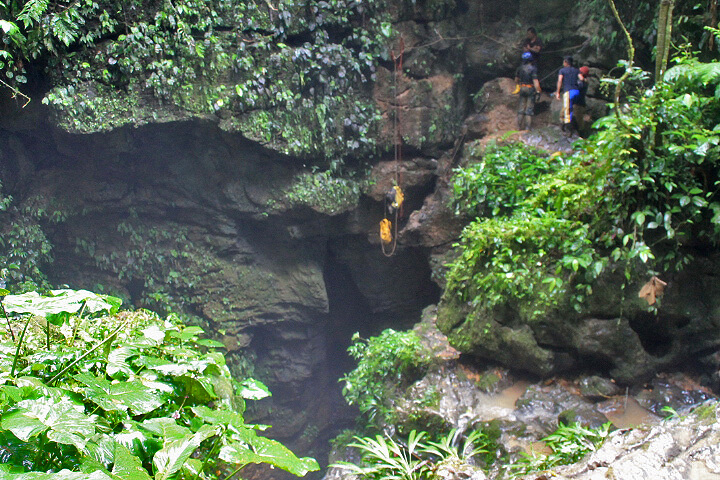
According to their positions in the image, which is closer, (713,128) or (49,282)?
(713,128)

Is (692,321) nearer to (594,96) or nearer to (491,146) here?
(491,146)

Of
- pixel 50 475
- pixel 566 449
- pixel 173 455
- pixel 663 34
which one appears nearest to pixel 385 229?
pixel 663 34

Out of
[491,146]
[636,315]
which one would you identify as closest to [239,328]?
[491,146]

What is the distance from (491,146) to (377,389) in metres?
4.07

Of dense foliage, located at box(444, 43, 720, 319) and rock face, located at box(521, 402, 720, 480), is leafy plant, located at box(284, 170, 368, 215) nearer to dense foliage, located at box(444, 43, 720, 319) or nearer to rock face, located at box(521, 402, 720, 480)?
dense foliage, located at box(444, 43, 720, 319)

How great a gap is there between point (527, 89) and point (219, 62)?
497 centimetres

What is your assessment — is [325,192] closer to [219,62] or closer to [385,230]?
[385,230]

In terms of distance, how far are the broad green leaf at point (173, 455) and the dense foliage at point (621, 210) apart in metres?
3.69

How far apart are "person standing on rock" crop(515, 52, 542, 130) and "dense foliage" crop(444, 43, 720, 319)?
2.40 meters

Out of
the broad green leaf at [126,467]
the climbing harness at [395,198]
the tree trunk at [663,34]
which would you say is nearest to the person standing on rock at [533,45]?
the climbing harness at [395,198]

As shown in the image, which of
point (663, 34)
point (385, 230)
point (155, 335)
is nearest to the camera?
point (155, 335)

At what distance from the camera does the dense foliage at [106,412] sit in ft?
3.86

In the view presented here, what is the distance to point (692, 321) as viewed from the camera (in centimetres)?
437

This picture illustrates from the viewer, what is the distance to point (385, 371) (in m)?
6.09
